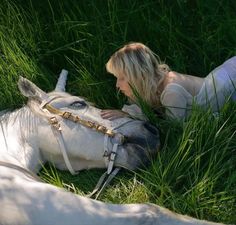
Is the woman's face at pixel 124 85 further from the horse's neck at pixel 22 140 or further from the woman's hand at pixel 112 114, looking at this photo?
the horse's neck at pixel 22 140

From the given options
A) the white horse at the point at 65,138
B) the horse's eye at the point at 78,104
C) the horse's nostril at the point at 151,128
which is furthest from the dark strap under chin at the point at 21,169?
the horse's nostril at the point at 151,128

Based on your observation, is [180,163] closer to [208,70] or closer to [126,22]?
[208,70]

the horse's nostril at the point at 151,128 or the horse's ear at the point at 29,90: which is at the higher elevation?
the horse's ear at the point at 29,90

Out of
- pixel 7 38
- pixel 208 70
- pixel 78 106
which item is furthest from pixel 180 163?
pixel 7 38

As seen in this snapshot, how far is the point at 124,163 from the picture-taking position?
333 cm

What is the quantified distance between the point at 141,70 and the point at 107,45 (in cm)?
59

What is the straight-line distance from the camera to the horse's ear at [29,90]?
3.49 metres

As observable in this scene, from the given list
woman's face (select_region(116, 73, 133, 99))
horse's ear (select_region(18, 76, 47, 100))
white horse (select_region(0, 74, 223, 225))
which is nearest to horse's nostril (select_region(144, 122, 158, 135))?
white horse (select_region(0, 74, 223, 225))

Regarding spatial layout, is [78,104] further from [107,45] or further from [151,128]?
[107,45]

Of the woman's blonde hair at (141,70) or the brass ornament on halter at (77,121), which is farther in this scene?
the woman's blonde hair at (141,70)

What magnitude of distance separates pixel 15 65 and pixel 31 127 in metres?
0.70

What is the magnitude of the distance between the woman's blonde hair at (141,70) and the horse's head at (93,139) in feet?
0.70

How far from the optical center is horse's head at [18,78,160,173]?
3.32 metres

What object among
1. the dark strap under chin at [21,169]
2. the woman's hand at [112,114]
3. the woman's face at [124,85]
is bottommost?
the dark strap under chin at [21,169]
